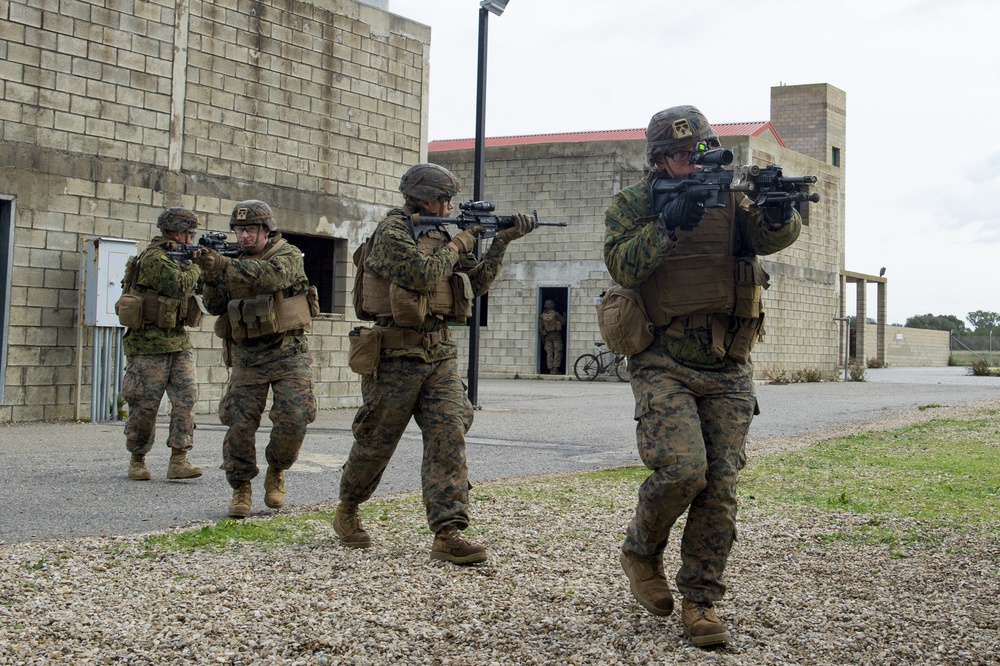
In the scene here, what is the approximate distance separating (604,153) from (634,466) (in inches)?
659

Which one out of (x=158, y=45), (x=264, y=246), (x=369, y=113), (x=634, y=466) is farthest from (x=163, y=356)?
(x=369, y=113)

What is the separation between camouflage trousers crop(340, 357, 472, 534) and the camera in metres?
4.96

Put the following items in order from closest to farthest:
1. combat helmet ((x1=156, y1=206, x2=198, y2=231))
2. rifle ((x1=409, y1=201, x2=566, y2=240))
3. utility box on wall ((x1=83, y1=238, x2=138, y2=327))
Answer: rifle ((x1=409, y1=201, x2=566, y2=240)) < combat helmet ((x1=156, y1=206, x2=198, y2=231)) < utility box on wall ((x1=83, y1=238, x2=138, y2=327))

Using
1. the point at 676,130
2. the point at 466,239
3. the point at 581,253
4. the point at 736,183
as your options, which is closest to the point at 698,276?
the point at 736,183

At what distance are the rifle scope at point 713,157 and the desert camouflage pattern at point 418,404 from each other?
4.95 ft

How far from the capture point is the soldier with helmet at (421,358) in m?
4.94

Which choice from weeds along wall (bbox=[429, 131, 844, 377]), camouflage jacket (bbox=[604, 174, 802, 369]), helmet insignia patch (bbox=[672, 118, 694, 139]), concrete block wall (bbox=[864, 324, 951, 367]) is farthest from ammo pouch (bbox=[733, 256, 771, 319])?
concrete block wall (bbox=[864, 324, 951, 367])

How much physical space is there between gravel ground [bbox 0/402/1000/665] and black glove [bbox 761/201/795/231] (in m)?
1.48

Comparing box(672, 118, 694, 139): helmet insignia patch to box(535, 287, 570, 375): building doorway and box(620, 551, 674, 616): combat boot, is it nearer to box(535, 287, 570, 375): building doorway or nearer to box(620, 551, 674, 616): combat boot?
box(620, 551, 674, 616): combat boot

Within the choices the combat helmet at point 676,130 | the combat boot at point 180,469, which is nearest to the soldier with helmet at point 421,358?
the combat helmet at point 676,130

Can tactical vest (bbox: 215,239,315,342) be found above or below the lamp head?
below

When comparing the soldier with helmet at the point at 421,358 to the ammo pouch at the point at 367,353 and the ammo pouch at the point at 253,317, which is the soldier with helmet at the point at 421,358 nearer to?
the ammo pouch at the point at 367,353

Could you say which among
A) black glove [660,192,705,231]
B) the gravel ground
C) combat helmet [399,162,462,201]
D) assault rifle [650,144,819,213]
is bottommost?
the gravel ground

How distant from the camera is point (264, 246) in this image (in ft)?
20.6
